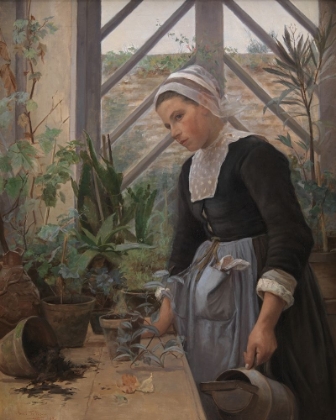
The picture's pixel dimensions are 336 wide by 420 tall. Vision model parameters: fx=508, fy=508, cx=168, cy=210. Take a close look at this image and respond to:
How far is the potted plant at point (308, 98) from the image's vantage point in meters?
2.00

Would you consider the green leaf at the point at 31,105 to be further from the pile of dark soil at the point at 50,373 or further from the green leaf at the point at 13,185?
the pile of dark soil at the point at 50,373

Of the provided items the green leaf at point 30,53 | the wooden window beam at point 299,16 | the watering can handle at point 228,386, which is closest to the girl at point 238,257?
the watering can handle at point 228,386

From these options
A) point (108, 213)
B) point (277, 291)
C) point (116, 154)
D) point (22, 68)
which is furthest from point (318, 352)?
point (22, 68)

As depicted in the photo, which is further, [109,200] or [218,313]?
[109,200]

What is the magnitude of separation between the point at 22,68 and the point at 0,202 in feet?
1.88

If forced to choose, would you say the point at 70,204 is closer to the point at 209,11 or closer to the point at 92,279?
the point at 92,279

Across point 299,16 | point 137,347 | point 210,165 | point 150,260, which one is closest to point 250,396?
point 137,347

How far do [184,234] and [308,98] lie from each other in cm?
74

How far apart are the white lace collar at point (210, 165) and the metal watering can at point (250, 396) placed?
2.18 feet

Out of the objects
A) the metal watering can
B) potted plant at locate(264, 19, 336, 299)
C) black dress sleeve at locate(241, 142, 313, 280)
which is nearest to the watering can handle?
the metal watering can

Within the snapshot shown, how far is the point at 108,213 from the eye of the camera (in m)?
2.06

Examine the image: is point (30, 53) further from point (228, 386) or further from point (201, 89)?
point (228, 386)

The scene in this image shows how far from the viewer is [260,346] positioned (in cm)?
179

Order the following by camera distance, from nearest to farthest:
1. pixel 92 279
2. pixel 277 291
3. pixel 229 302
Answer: pixel 277 291, pixel 229 302, pixel 92 279
